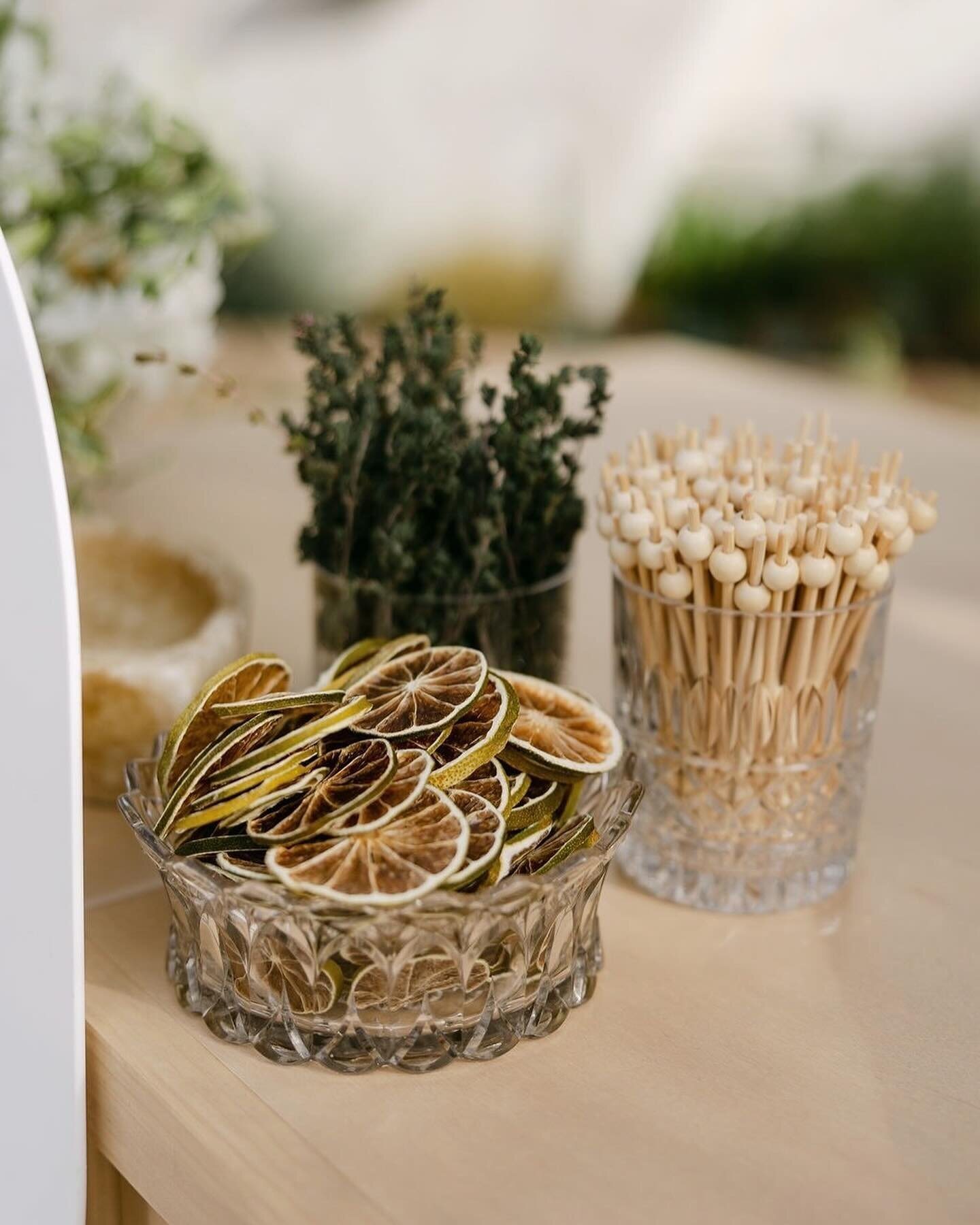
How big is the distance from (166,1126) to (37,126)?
69 cm

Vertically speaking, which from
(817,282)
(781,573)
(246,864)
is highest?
(781,573)

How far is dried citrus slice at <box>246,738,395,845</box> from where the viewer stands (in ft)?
1.69

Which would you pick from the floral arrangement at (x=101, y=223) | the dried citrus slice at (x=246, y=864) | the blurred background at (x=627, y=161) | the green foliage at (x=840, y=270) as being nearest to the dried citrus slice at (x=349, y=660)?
the dried citrus slice at (x=246, y=864)

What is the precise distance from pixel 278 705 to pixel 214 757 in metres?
0.03

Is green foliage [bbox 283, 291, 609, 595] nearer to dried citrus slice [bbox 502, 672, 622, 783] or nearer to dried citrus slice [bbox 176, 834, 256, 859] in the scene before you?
dried citrus slice [bbox 502, 672, 622, 783]

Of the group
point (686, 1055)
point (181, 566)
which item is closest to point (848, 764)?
point (686, 1055)

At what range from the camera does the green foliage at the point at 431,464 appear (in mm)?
682

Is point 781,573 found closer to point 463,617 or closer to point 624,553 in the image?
point 624,553

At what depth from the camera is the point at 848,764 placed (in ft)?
2.16

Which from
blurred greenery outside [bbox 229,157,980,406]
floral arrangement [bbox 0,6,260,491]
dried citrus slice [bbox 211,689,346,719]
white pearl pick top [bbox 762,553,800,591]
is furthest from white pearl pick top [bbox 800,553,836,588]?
blurred greenery outside [bbox 229,157,980,406]

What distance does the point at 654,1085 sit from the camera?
536 millimetres

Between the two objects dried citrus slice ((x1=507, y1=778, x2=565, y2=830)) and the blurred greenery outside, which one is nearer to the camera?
dried citrus slice ((x1=507, y1=778, x2=565, y2=830))

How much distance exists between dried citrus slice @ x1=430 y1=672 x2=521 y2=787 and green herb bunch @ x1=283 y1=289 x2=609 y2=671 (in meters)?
0.13

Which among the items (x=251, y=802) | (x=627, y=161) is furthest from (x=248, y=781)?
(x=627, y=161)
